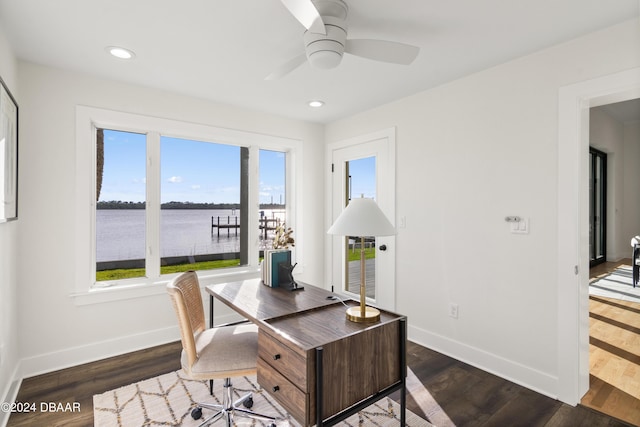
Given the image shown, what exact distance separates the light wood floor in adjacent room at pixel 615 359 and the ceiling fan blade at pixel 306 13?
283 cm

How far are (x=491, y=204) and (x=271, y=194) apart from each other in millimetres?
2423

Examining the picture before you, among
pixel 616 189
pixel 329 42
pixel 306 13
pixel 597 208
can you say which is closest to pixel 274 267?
pixel 329 42

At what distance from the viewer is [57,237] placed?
2.68 metres

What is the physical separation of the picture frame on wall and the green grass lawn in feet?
2.89

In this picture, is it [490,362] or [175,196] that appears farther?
[175,196]

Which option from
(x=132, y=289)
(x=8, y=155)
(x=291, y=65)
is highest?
(x=291, y=65)

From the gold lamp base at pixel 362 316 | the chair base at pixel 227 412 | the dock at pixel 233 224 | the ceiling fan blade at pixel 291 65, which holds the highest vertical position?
the ceiling fan blade at pixel 291 65

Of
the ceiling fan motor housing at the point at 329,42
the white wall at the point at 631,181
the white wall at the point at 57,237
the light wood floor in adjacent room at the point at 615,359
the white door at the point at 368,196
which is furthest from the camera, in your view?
the white wall at the point at 631,181

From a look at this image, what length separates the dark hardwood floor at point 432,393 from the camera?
203 centimetres

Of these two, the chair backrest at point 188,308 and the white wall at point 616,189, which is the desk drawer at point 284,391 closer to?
the chair backrest at point 188,308

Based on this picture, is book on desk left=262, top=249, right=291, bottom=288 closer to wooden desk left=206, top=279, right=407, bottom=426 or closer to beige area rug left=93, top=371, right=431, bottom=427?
wooden desk left=206, top=279, right=407, bottom=426

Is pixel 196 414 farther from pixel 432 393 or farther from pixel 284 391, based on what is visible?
pixel 432 393

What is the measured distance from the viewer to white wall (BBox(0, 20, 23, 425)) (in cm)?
206

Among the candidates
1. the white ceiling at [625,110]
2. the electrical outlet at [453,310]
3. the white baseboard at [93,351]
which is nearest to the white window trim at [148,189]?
the white baseboard at [93,351]
